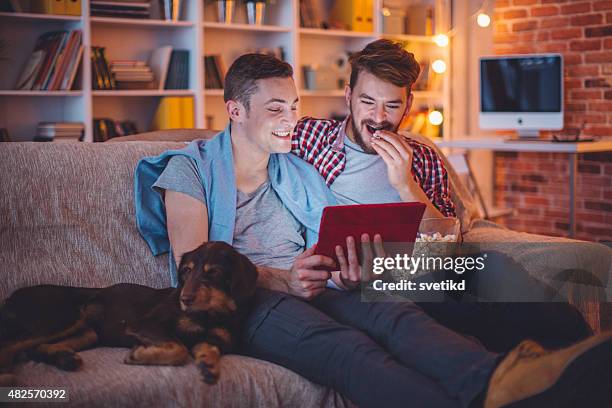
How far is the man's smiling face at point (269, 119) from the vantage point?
216 centimetres

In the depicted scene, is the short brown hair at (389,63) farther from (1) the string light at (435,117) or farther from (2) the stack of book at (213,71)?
(1) the string light at (435,117)

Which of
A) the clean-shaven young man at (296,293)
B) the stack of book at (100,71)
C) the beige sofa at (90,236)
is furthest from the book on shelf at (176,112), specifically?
the clean-shaven young man at (296,293)

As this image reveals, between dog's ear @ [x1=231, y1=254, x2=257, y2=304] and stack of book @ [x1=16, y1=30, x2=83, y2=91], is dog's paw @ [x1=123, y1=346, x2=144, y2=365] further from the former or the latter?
stack of book @ [x1=16, y1=30, x2=83, y2=91]

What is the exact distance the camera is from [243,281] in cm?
179

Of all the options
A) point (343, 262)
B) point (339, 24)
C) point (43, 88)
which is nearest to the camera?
point (343, 262)

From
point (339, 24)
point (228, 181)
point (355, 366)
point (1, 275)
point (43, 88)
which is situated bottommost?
point (355, 366)

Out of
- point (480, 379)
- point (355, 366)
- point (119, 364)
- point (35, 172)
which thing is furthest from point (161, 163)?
point (480, 379)

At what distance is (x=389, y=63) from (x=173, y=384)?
113 cm

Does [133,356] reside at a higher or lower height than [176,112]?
lower

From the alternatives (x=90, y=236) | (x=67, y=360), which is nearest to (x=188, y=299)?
(x=67, y=360)

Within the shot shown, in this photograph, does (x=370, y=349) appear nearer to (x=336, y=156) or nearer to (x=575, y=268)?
(x=336, y=156)

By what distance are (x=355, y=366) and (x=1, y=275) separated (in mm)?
917

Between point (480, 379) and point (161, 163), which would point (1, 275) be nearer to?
point (161, 163)

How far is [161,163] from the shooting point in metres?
2.12
